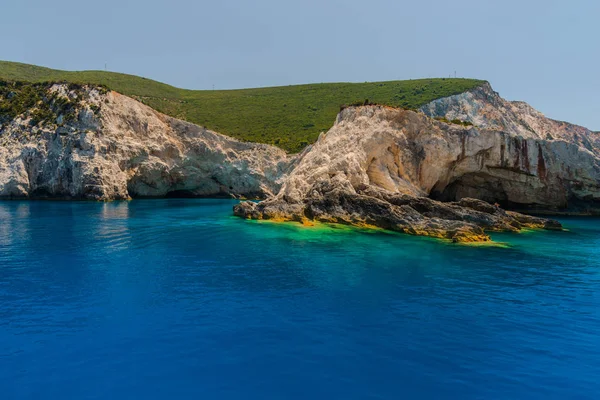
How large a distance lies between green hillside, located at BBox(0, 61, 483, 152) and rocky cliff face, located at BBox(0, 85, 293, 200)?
9622 millimetres

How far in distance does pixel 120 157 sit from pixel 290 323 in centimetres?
5015

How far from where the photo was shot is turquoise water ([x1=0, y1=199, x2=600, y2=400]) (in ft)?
27.7

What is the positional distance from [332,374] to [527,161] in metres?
47.3

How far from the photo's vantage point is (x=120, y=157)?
5344 centimetres

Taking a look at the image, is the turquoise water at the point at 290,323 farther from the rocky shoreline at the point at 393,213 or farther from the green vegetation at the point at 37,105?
the green vegetation at the point at 37,105

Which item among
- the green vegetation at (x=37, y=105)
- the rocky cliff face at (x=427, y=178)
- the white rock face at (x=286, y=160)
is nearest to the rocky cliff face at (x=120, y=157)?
the white rock face at (x=286, y=160)

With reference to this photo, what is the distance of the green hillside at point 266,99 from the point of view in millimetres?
81562

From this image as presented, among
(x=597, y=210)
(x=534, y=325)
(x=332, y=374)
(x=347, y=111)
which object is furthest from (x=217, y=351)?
(x=597, y=210)

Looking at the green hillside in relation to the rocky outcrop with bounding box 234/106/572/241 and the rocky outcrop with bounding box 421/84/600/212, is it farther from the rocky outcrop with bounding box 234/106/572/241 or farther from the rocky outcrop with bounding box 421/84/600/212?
the rocky outcrop with bounding box 421/84/600/212

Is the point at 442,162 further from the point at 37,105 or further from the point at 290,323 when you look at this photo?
the point at 37,105

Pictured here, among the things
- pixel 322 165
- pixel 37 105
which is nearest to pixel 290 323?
pixel 322 165

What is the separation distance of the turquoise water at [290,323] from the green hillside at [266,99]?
181 ft

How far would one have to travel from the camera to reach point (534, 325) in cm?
1219

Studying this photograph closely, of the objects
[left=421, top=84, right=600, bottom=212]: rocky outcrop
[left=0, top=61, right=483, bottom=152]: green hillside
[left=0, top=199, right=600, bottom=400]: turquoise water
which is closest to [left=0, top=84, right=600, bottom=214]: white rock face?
[left=421, top=84, right=600, bottom=212]: rocky outcrop
